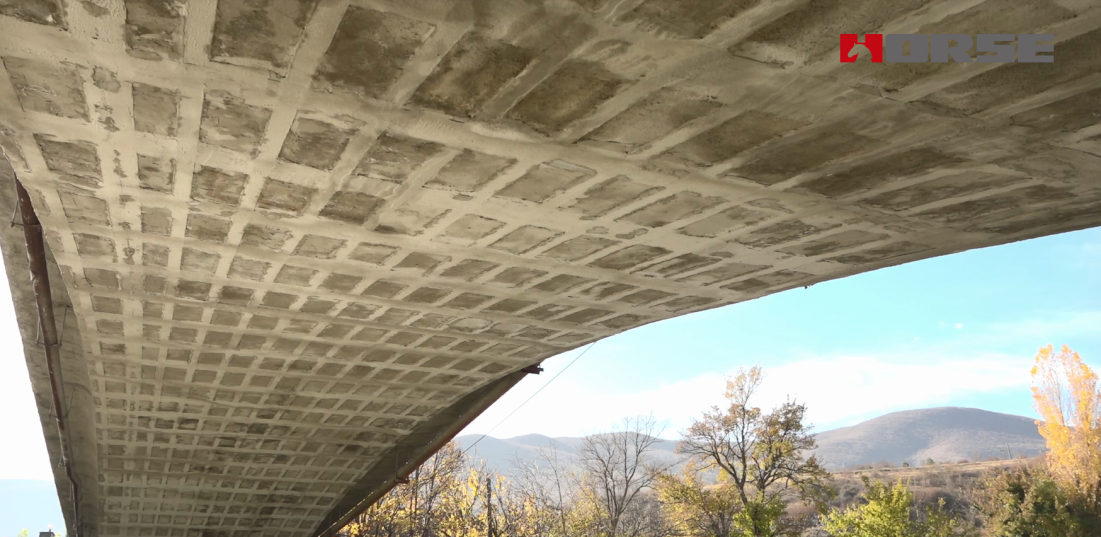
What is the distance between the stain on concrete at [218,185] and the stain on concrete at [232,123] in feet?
1.80

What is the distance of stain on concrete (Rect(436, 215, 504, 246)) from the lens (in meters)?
6.59

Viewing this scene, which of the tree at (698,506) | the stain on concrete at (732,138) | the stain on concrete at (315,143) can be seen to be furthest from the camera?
the tree at (698,506)

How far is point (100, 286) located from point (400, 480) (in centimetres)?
1058

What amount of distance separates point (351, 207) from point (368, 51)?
102 inches

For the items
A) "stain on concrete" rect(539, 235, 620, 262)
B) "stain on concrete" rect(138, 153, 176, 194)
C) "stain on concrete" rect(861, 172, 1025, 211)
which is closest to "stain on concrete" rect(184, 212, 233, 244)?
"stain on concrete" rect(138, 153, 176, 194)

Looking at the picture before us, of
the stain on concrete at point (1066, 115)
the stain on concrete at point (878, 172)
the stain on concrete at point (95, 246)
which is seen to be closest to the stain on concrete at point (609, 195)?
the stain on concrete at point (878, 172)

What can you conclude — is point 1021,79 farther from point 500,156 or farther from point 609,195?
point 500,156

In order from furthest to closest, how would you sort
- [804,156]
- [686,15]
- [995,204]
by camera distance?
1. [995,204]
2. [804,156]
3. [686,15]

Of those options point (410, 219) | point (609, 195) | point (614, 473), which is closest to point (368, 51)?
point (609, 195)

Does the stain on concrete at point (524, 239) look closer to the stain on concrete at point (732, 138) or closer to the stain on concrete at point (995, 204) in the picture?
the stain on concrete at point (732, 138)

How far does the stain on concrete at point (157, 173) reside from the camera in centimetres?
574

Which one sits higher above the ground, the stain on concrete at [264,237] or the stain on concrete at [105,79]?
the stain on concrete at [105,79]

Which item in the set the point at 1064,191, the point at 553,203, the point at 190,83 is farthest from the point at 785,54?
the point at 190,83

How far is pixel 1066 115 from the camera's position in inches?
164
